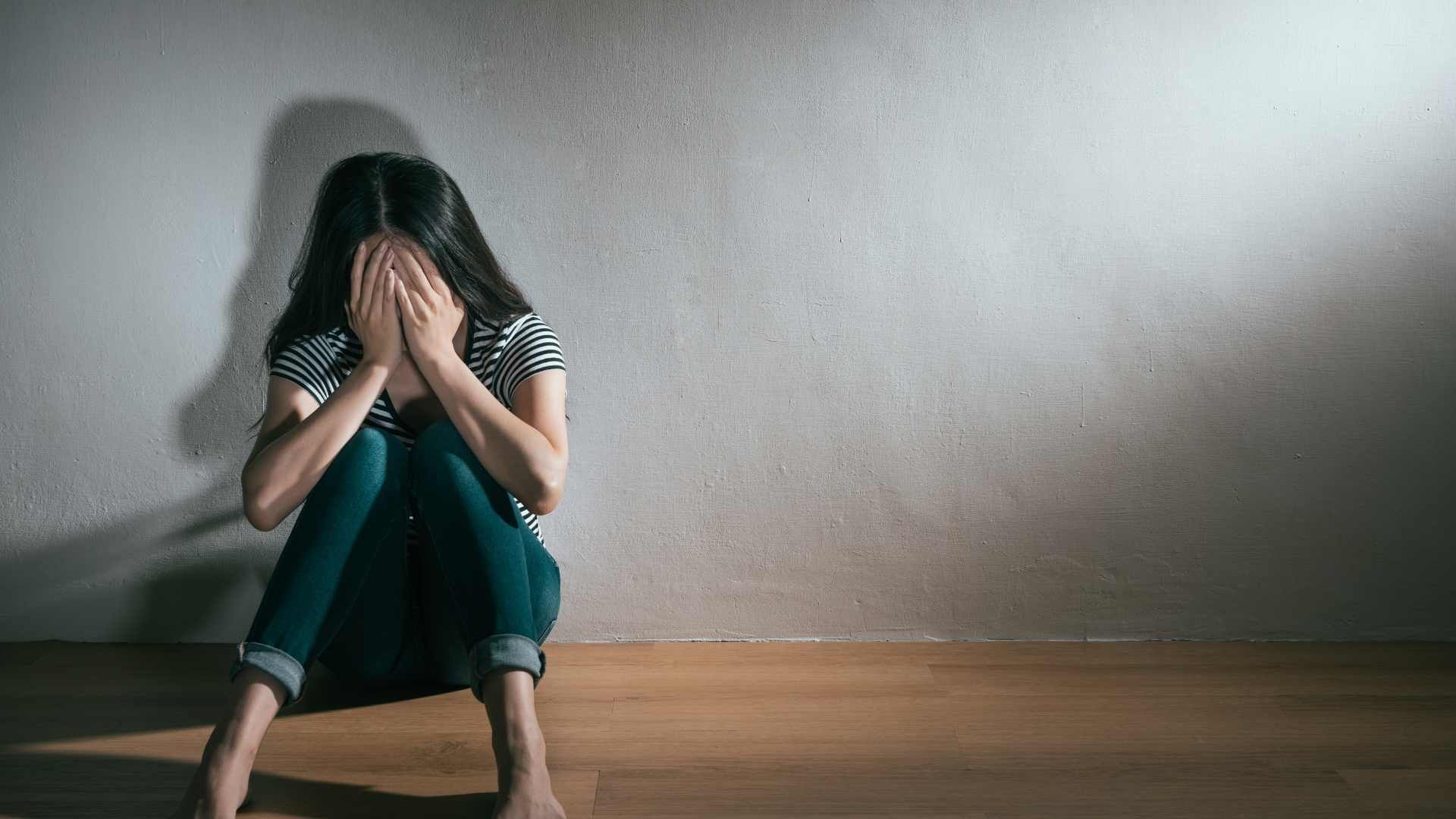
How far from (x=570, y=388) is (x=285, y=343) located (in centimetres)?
46

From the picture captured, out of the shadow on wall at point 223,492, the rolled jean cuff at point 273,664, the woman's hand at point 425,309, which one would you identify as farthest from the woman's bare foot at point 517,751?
the shadow on wall at point 223,492

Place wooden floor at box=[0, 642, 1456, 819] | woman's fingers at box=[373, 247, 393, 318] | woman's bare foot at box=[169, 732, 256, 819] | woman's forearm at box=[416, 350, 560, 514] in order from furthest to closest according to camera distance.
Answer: woman's fingers at box=[373, 247, 393, 318] → woman's forearm at box=[416, 350, 560, 514] → wooden floor at box=[0, 642, 1456, 819] → woman's bare foot at box=[169, 732, 256, 819]

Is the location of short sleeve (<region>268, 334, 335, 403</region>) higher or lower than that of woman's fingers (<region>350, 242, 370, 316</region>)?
lower

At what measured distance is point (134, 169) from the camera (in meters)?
1.72

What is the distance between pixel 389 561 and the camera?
1.35 meters

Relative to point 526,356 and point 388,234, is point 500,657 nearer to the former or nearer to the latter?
point 526,356

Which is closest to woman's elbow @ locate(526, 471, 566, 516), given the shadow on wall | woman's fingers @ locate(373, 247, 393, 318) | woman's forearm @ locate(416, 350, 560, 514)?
woman's forearm @ locate(416, 350, 560, 514)

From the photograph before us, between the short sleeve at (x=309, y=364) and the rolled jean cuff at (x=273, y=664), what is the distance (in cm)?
44

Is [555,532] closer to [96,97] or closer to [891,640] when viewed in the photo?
[891,640]

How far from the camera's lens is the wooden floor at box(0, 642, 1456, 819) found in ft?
3.98

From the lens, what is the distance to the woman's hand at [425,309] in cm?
141

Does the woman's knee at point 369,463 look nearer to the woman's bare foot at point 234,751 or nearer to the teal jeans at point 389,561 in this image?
the teal jeans at point 389,561

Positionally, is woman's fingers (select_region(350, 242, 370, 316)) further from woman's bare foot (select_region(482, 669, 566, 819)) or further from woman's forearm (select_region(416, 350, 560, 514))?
woman's bare foot (select_region(482, 669, 566, 819))

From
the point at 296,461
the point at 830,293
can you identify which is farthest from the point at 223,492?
the point at 830,293
